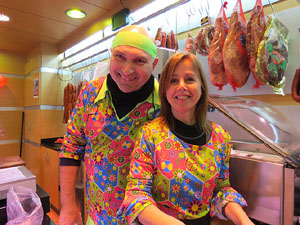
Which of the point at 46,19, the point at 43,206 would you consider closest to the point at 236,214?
the point at 43,206

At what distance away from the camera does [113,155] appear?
3.47 ft

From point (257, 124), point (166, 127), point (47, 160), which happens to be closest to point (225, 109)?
point (257, 124)

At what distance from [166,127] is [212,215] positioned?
15.9 inches

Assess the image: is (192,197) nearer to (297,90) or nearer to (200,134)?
(200,134)

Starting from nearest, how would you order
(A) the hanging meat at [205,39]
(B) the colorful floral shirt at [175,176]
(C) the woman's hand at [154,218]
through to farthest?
(C) the woman's hand at [154,218]
(B) the colorful floral shirt at [175,176]
(A) the hanging meat at [205,39]

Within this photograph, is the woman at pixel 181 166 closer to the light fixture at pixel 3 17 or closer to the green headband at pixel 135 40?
the green headband at pixel 135 40

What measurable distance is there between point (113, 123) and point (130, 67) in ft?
0.94

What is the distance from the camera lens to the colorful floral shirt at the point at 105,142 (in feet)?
3.46

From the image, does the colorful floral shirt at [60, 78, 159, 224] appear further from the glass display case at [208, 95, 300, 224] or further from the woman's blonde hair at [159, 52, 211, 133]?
the glass display case at [208, 95, 300, 224]

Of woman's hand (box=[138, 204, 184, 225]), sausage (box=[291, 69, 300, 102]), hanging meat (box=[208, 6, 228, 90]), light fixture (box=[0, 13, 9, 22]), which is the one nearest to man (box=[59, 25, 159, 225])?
woman's hand (box=[138, 204, 184, 225])

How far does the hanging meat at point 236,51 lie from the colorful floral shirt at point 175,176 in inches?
22.3

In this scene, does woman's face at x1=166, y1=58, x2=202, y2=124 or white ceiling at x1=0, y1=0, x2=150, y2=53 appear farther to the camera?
white ceiling at x1=0, y1=0, x2=150, y2=53

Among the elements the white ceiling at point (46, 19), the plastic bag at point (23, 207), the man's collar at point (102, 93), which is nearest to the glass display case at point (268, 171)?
the man's collar at point (102, 93)

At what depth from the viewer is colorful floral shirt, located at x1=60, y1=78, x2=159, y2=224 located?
105 centimetres
